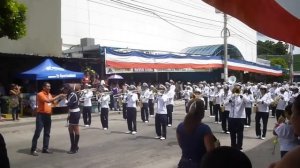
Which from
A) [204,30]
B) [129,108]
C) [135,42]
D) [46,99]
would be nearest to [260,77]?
[204,30]

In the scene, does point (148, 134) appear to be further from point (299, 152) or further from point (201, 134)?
point (299, 152)

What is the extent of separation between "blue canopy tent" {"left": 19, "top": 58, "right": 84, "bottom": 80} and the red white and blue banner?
15.2ft

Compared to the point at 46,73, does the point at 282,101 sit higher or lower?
lower

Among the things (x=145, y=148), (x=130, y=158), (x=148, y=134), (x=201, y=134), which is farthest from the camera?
(x=148, y=134)

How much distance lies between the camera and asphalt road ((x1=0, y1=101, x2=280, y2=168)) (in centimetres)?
1059

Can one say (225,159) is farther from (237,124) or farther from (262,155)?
(237,124)

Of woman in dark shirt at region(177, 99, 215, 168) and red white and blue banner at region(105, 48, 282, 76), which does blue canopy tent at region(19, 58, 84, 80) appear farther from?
woman in dark shirt at region(177, 99, 215, 168)

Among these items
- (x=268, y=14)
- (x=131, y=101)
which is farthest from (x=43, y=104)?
(x=268, y=14)

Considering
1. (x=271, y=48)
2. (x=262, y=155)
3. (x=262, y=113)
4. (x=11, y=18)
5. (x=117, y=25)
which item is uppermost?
(x=271, y=48)

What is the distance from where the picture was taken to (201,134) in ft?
Result: 16.6

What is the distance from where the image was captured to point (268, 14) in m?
3.62

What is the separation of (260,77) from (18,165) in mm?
49770

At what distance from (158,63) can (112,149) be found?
67.0ft

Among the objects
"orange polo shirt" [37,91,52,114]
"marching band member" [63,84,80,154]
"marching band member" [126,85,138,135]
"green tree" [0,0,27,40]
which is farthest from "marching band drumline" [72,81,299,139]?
"green tree" [0,0,27,40]
